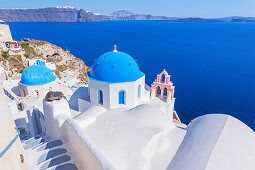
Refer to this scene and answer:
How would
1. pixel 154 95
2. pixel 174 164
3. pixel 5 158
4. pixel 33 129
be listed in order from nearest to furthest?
1. pixel 5 158
2. pixel 174 164
3. pixel 33 129
4. pixel 154 95

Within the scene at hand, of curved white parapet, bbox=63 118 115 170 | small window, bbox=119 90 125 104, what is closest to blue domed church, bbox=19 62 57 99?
small window, bbox=119 90 125 104

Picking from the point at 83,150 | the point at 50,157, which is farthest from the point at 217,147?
the point at 50,157

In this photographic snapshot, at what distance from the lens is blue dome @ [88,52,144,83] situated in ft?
36.3

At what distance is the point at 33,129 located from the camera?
12.8 m

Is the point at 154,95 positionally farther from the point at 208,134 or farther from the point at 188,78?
the point at 188,78

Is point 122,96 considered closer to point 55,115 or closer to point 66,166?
point 55,115

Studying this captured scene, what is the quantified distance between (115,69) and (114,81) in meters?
0.79

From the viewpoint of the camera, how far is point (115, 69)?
1108 cm

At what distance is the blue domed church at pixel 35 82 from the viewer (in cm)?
1731

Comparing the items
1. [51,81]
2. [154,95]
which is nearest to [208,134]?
[154,95]

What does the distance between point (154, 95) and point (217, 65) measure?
4403 centimetres

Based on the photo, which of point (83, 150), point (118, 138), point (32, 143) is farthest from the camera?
point (32, 143)

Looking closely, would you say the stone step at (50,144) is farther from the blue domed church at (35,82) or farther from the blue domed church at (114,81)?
the blue domed church at (35,82)

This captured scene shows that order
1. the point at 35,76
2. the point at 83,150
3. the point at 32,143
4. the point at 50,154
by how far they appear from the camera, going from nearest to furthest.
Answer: the point at 83,150
the point at 50,154
the point at 32,143
the point at 35,76
